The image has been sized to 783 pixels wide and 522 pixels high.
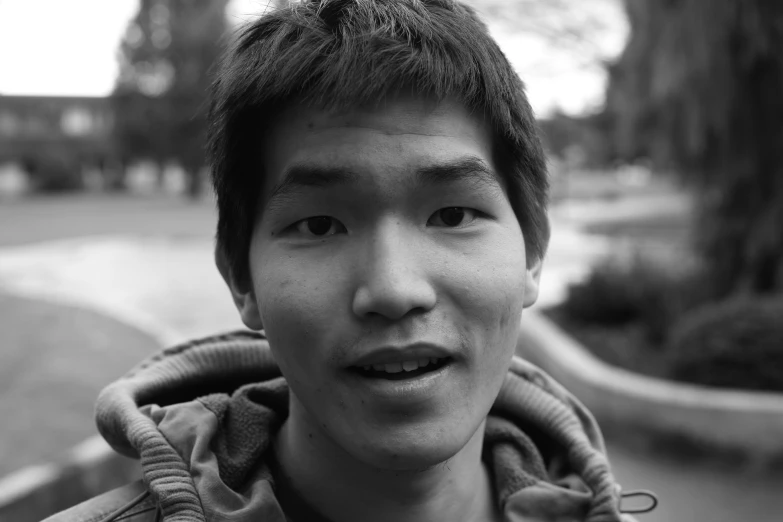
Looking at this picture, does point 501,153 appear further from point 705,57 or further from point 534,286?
point 705,57

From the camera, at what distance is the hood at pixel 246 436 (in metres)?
1.54

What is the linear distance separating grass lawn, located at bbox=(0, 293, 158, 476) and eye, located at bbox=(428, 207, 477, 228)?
4.31m

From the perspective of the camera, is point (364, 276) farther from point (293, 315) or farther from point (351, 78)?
point (351, 78)

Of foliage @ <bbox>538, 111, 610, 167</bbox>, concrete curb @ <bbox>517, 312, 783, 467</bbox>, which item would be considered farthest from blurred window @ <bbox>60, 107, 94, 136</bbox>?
concrete curb @ <bbox>517, 312, 783, 467</bbox>

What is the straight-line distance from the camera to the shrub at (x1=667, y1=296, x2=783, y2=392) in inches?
234

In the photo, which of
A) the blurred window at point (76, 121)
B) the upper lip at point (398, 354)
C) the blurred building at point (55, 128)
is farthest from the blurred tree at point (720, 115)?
the blurred window at point (76, 121)

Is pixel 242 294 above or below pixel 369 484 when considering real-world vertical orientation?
above

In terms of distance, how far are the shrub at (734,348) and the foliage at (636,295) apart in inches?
73.1

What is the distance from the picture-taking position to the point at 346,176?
145 cm

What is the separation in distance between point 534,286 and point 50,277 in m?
14.8

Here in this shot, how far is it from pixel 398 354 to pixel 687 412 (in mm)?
5052

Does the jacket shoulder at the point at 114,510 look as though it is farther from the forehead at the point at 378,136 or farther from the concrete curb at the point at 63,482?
the concrete curb at the point at 63,482

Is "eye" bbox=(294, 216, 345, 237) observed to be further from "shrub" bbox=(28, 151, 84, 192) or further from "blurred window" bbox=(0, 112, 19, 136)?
"blurred window" bbox=(0, 112, 19, 136)

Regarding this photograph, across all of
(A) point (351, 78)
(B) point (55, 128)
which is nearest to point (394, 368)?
Result: (A) point (351, 78)
